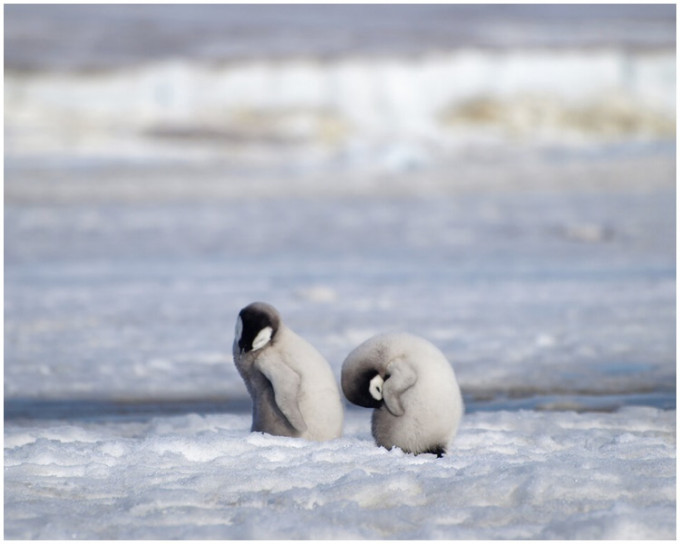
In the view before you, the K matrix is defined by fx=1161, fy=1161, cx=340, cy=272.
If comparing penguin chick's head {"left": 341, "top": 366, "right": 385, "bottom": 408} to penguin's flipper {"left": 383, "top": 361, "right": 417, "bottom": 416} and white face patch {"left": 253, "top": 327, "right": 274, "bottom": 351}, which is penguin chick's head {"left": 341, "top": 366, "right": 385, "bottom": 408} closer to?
penguin's flipper {"left": 383, "top": 361, "right": 417, "bottom": 416}

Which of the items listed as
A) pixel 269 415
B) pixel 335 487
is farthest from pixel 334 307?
pixel 335 487

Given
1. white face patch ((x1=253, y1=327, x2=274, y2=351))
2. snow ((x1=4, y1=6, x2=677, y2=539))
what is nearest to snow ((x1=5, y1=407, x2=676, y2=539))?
snow ((x1=4, y1=6, x2=677, y2=539))

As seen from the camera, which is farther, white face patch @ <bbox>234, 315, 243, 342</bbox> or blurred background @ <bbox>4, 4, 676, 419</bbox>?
blurred background @ <bbox>4, 4, 676, 419</bbox>

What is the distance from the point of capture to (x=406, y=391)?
143 inches

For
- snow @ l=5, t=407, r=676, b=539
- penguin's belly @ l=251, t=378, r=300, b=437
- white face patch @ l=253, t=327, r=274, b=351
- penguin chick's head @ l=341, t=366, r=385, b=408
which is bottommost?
snow @ l=5, t=407, r=676, b=539

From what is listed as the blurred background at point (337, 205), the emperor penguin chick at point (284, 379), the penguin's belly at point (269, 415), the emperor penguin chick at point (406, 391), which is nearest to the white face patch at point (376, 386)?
the emperor penguin chick at point (406, 391)

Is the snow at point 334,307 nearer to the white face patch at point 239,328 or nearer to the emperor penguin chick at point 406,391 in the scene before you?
the emperor penguin chick at point 406,391

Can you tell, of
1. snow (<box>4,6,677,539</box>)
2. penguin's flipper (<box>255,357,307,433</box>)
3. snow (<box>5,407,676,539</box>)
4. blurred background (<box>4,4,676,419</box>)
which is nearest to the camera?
snow (<box>5,407,676,539</box>)

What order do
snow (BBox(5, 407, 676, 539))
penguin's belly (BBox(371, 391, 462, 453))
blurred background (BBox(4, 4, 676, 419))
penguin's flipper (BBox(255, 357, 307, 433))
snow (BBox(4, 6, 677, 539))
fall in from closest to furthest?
snow (BBox(5, 407, 676, 539)) → snow (BBox(4, 6, 677, 539)) → penguin's belly (BBox(371, 391, 462, 453)) → penguin's flipper (BBox(255, 357, 307, 433)) → blurred background (BBox(4, 4, 676, 419))

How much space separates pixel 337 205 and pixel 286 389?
10818 mm

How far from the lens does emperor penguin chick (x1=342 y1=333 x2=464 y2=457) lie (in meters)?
3.60

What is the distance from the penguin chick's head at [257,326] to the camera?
12.2 feet

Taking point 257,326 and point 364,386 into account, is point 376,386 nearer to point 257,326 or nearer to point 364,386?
point 364,386

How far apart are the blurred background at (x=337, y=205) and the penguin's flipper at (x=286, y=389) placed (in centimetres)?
131
